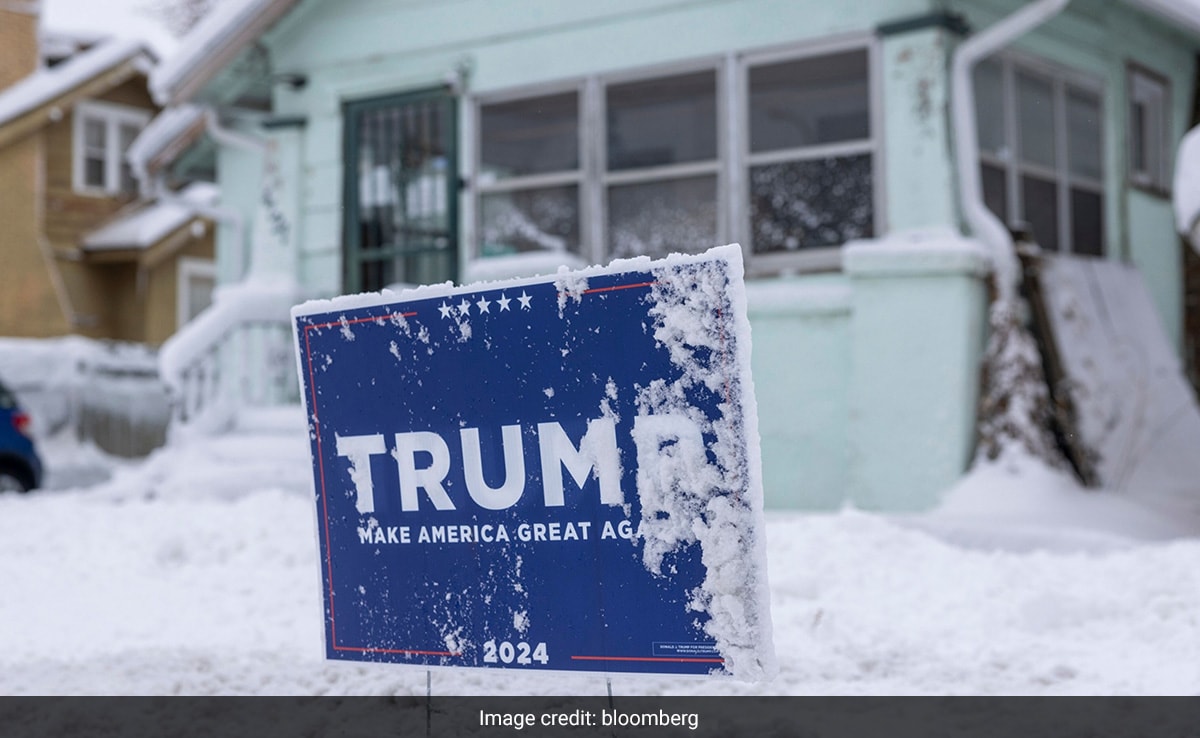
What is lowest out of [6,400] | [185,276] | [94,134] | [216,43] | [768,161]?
[6,400]

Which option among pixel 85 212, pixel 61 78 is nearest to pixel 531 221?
pixel 61 78

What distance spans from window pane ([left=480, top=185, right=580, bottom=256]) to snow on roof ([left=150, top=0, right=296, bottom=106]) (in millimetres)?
2594

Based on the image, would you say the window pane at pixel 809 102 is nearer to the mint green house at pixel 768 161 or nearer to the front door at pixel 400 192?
the mint green house at pixel 768 161

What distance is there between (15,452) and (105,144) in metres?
13.7

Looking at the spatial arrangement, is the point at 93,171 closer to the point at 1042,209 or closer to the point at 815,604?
the point at 1042,209

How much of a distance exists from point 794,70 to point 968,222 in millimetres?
1767

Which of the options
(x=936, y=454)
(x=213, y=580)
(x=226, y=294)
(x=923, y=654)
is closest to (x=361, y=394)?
(x=923, y=654)

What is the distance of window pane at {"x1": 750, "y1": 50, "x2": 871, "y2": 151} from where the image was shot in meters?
9.17

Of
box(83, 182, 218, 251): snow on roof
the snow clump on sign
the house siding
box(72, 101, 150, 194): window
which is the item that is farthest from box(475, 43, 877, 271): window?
box(72, 101, 150, 194): window

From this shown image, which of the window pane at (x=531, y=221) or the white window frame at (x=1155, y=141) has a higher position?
the white window frame at (x=1155, y=141)

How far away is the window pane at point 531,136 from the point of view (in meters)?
10.3

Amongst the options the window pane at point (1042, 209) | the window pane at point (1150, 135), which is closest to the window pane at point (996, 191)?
the window pane at point (1042, 209)

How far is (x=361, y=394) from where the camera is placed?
3551mm

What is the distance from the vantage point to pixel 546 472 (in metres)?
3.22
